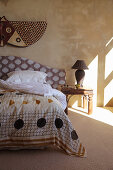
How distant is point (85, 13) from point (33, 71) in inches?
68.4

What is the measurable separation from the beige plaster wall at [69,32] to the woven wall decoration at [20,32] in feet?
0.34

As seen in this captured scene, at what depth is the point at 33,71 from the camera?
3.39m

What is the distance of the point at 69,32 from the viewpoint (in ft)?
12.2

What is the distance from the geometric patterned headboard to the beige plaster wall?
14cm

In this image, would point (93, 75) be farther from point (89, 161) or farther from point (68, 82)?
point (89, 161)

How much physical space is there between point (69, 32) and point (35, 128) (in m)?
2.65

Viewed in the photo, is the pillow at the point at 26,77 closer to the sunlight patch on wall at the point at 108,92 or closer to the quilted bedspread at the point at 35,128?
the quilted bedspread at the point at 35,128

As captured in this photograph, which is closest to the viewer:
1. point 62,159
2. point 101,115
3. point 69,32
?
point 62,159

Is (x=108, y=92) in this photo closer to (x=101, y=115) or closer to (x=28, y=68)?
(x=101, y=115)

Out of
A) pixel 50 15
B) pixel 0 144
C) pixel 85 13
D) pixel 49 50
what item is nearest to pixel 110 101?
pixel 49 50

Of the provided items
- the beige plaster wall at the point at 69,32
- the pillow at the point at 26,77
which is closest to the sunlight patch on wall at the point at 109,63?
the beige plaster wall at the point at 69,32

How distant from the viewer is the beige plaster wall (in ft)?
11.8

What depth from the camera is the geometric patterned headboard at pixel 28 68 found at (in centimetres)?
352

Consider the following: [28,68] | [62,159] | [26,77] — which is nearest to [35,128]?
[62,159]
